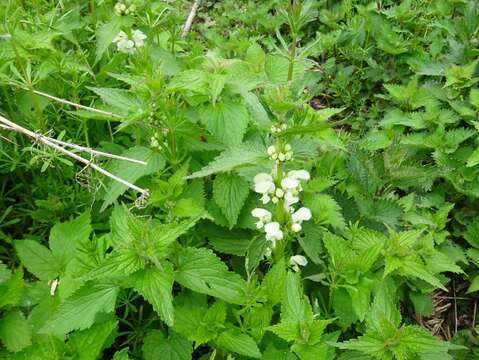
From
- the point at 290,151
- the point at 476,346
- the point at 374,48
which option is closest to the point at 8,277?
the point at 290,151

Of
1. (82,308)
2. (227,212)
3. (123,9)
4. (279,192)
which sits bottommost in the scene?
(82,308)

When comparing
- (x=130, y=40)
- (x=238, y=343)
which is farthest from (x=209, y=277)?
(x=130, y=40)

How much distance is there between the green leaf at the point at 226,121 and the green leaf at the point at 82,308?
31.6 inches

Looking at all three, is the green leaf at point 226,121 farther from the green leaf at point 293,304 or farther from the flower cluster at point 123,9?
the flower cluster at point 123,9

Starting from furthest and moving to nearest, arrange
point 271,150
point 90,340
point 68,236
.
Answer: point 68,236 < point 271,150 < point 90,340

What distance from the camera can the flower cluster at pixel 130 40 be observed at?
2670mm

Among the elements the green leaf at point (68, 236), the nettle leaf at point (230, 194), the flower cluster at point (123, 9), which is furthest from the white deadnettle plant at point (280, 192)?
the flower cluster at point (123, 9)

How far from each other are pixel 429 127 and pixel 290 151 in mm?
1793

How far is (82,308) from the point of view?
1769 millimetres

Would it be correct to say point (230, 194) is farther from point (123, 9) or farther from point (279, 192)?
point (123, 9)

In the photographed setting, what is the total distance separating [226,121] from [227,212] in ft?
1.40

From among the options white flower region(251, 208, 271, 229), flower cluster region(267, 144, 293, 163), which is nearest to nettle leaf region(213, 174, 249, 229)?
white flower region(251, 208, 271, 229)

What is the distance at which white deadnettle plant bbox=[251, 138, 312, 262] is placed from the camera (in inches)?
73.8

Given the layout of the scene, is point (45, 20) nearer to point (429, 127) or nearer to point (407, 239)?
point (407, 239)
